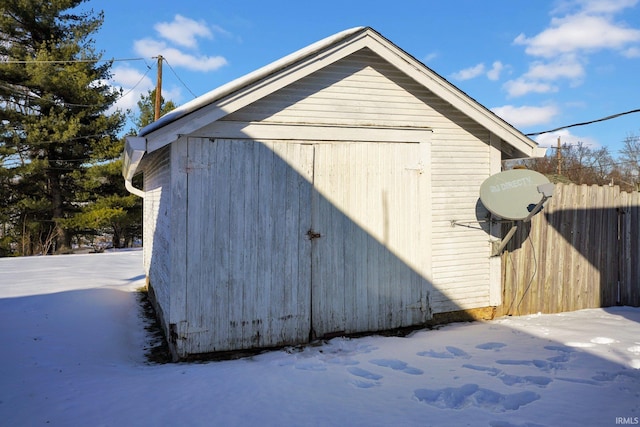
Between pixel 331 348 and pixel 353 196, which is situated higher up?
pixel 353 196

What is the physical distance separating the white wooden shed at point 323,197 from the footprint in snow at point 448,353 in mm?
1045

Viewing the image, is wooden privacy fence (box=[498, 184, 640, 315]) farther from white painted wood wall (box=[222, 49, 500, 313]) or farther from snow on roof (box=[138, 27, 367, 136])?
snow on roof (box=[138, 27, 367, 136])

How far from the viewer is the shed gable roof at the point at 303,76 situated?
4.46m

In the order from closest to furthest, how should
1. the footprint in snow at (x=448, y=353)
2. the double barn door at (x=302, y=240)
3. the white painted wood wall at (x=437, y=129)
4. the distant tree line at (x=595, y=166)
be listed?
the footprint in snow at (x=448, y=353)
the double barn door at (x=302, y=240)
the white painted wood wall at (x=437, y=129)
the distant tree line at (x=595, y=166)

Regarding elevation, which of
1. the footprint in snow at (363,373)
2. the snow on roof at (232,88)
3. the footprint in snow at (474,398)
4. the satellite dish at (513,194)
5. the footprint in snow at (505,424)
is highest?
the snow on roof at (232,88)

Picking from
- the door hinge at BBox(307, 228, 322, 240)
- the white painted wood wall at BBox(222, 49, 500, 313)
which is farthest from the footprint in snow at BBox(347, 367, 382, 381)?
the white painted wood wall at BBox(222, 49, 500, 313)

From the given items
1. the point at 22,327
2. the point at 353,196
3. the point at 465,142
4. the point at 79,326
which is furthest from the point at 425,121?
the point at 22,327

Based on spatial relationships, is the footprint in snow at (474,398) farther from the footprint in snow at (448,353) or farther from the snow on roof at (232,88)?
the snow on roof at (232,88)

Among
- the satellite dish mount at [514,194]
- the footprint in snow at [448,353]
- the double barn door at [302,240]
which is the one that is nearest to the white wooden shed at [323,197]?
the double barn door at [302,240]

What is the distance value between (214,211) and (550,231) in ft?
16.4

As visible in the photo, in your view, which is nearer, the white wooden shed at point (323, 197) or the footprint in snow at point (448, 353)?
the footprint in snow at point (448, 353)

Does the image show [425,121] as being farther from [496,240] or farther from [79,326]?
[79,326]

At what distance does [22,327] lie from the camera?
17.7ft

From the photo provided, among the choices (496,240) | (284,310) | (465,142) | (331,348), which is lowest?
(331,348)
